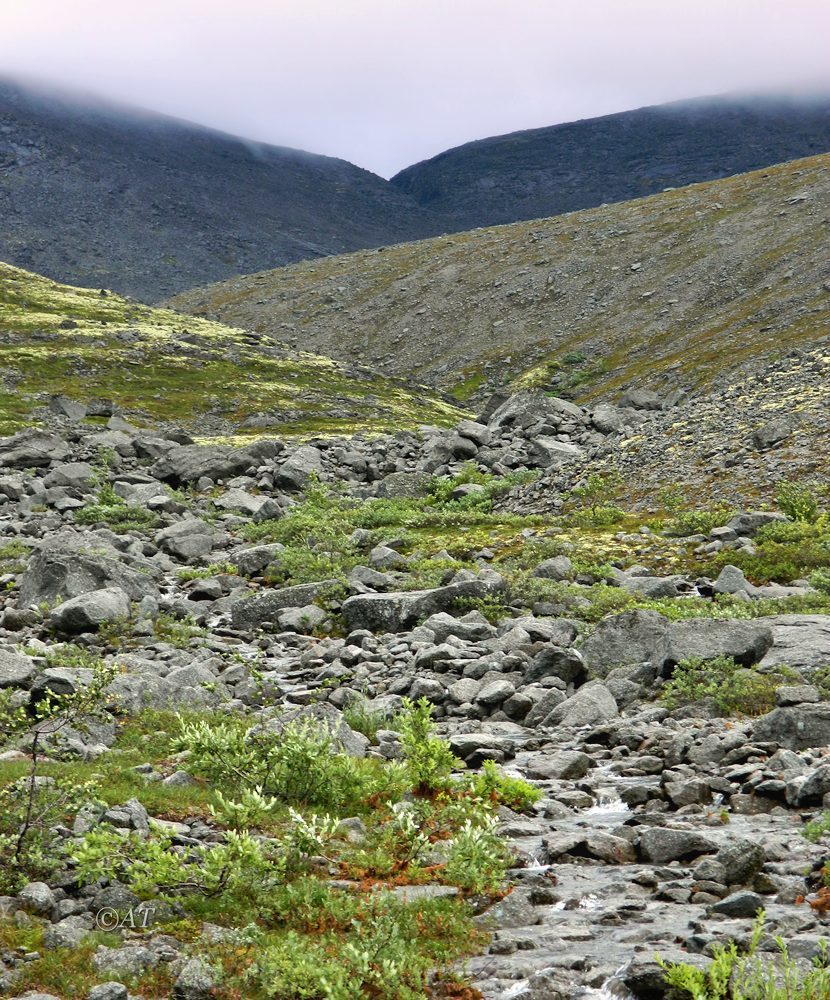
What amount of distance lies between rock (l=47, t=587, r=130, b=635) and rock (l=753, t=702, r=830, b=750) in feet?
46.7

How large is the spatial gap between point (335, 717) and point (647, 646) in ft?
20.9

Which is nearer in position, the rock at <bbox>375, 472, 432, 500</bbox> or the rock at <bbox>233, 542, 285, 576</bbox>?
the rock at <bbox>233, 542, 285, 576</bbox>

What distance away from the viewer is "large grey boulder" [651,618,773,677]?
51.3 ft

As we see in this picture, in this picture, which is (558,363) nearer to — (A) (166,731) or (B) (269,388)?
(B) (269,388)

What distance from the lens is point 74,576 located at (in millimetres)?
23703

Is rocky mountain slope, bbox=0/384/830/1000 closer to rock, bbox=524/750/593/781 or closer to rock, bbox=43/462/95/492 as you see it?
rock, bbox=524/750/593/781

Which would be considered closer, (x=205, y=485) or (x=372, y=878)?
(x=372, y=878)

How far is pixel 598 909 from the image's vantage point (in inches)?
326

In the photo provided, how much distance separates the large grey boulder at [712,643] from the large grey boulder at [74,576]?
45.0 feet

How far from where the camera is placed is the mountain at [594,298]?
305 feet

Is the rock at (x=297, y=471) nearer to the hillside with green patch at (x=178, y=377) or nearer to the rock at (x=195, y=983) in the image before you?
the hillside with green patch at (x=178, y=377)

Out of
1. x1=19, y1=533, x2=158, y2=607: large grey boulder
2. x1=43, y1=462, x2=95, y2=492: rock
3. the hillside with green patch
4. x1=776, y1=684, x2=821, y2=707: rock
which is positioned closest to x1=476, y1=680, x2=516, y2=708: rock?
x1=776, y1=684, x2=821, y2=707: rock

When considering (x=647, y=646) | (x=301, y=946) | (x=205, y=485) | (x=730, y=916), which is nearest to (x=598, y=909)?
(x=730, y=916)

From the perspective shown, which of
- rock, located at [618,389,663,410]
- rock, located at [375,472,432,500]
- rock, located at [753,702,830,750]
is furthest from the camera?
rock, located at [618,389,663,410]
